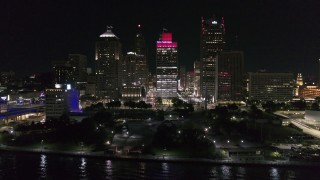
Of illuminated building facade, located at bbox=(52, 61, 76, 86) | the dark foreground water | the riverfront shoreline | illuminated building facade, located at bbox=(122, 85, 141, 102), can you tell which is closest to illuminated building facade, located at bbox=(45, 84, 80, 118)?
the riverfront shoreline

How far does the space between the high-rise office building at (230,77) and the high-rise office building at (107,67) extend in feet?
44.5

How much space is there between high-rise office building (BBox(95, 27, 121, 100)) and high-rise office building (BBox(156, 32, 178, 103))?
5.83 metres

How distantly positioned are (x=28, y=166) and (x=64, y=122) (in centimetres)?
748

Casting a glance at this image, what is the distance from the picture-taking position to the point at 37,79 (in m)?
62.8

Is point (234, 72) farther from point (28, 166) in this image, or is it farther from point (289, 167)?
point (28, 166)

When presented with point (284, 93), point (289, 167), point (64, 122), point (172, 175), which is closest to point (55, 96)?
point (64, 122)

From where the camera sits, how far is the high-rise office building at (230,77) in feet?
133

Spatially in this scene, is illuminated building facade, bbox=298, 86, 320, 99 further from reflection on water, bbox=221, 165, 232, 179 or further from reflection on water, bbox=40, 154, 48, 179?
reflection on water, bbox=40, 154, 48, 179

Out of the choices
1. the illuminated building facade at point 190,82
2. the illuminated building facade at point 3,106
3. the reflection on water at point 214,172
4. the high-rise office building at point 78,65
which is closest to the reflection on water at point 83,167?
the reflection on water at point 214,172

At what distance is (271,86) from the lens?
41781 mm

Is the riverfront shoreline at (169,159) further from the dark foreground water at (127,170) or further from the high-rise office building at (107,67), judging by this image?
the high-rise office building at (107,67)

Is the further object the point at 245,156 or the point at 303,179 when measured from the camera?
the point at 245,156

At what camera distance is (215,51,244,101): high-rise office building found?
4047 centimetres

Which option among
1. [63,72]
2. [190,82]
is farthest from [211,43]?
[190,82]
